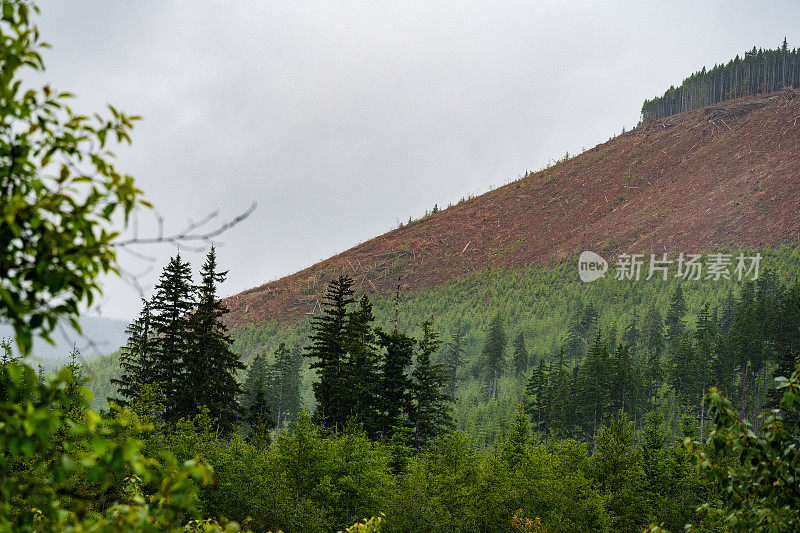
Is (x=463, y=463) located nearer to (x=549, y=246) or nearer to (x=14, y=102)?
(x=14, y=102)

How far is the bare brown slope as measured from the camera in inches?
3713

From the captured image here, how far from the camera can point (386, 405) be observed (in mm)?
31375

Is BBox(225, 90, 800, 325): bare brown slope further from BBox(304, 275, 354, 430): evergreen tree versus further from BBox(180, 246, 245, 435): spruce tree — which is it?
BBox(180, 246, 245, 435): spruce tree

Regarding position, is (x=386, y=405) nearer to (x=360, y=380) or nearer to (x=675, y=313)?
(x=360, y=380)

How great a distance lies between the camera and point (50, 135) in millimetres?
2928

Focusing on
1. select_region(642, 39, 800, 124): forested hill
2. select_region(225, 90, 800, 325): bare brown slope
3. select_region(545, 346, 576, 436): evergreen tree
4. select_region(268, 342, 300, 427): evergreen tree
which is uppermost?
select_region(642, 39, 800, 124): forested hill

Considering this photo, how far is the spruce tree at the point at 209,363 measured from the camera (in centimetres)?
2892

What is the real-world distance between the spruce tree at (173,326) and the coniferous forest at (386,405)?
0.49 ft

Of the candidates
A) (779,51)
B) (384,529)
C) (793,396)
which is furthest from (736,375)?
(779,51)

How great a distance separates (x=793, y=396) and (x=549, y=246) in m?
102

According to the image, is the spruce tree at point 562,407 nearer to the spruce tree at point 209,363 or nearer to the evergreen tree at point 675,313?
the evergreen tree at point 675,313

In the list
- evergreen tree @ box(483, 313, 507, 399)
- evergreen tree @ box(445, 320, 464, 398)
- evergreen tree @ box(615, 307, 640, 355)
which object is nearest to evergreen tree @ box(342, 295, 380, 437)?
evergreen tree @ box(483, 313, 507, 399)

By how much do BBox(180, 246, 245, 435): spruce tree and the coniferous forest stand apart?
118 millimetres

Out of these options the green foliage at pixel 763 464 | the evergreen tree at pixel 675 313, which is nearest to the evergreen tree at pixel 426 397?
the green foliage at pixel 763 464
